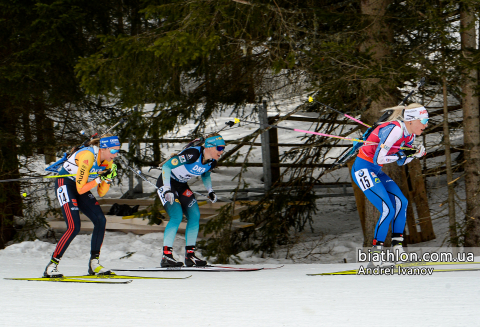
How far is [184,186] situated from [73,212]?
1730 mm

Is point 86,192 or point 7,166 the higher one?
point 7,166

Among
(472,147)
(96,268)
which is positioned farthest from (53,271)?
(472,147)

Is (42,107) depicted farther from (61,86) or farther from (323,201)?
(323,201)

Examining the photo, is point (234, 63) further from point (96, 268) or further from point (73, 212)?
point (96, 268)

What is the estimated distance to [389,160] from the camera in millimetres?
5309

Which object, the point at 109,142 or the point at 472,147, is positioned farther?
the point at 472,147

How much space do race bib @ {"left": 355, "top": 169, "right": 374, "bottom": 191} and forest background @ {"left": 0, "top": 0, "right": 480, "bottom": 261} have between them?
1.16 metres

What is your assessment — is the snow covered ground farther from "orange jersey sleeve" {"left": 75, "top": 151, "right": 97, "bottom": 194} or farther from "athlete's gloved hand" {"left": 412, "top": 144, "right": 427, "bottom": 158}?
"athlete's gloved hand" {"left": 412, "top": 144, "right": 427, "bottom": 158}

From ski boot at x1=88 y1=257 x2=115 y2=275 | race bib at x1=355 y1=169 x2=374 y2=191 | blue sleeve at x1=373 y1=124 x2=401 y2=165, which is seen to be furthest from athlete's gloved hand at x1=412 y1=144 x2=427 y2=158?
ski boot at x1=88 y1=257 x2=115 y2=275

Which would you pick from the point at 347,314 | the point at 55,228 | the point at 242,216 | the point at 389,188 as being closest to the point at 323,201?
the point at 242,216

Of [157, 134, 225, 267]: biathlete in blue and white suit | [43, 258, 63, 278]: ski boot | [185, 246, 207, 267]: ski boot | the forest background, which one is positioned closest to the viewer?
[43, 258, 63, 278]: ski boot

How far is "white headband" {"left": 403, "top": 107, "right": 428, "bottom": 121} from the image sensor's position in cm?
525

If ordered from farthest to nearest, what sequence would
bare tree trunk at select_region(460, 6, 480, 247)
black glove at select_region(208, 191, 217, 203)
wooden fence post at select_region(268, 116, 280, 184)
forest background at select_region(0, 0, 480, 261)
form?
wooden fence post at select_region(268, 116, 280, 184) → bare tree trunk at select_region(460, 6, 480, 247) → black glove at select_region(208, 191, 217, 203) → forest background at select_region(0, 0, 480, 261)

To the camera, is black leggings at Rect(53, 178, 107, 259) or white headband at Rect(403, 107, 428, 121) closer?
white headband at Rect(403, 107, 428, 121)
